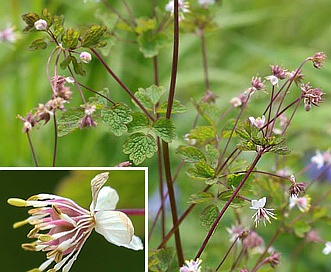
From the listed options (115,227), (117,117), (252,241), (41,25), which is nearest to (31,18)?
(41,25)

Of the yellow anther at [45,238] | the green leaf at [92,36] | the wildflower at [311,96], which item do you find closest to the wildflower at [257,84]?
the wildflower at [311,96]

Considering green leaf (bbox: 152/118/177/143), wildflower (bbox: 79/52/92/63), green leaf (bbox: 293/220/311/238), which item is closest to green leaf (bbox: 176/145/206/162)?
green leaf (bbox: 152/118/177/143)

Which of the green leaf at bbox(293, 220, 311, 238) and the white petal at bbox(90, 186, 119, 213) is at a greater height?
the white petal at bbox(90, 186, 119, 213)

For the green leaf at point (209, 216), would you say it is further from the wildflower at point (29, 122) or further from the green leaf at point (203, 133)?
the wildflower at point (29, 122)

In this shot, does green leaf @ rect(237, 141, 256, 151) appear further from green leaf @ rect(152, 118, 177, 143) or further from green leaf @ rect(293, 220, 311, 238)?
green leaf @ rect(293, 220, 311, 238)

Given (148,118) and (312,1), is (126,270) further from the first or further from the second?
(312,1)

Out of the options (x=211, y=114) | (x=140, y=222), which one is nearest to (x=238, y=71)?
(x=140, y=222)
